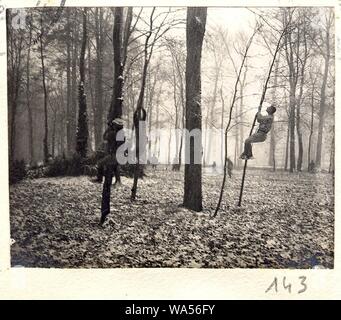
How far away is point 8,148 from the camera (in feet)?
15.7

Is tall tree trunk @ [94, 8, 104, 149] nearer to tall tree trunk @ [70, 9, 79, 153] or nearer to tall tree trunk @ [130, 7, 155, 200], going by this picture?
tall tree trunk @ [70, 9, 79, 153]

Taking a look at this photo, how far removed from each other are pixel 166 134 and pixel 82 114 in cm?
125

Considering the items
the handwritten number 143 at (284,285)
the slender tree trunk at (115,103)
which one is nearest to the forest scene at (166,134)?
the slender tree trunk at (115,103)

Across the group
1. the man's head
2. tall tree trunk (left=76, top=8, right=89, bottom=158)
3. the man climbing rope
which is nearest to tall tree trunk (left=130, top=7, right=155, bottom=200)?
tall tree trunk (left=76, top=8, right=89, bottom=158)

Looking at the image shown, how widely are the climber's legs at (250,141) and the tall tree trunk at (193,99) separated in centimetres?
60

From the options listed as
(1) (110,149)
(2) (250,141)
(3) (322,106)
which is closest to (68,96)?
(1) (110,149)

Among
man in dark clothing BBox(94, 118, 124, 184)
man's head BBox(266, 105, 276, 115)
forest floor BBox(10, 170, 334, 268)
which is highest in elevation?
man's head BBox(266, 105, 276, 115)

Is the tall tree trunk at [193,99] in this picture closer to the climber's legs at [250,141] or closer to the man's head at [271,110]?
the climber's legs at [250,141]

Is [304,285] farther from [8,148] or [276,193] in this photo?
[8,148]

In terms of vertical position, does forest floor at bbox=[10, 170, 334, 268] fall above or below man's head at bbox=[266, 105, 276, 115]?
below

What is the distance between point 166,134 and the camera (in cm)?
481

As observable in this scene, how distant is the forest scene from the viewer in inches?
185

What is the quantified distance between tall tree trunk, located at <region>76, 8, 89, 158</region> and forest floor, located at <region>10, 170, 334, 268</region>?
1.42ft

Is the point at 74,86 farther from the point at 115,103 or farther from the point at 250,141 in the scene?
the point at 250,141
